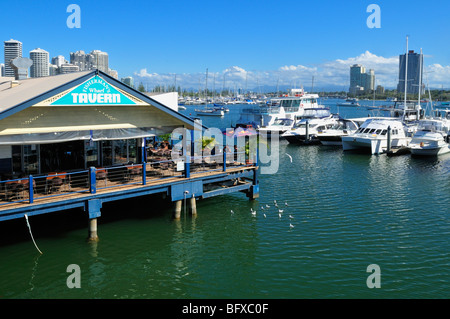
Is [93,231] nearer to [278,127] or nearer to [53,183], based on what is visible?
[53,183]

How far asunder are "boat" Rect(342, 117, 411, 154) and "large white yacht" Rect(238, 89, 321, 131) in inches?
662

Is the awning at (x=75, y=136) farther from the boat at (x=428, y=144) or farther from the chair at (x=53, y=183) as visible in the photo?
the boat at (x=428, y=144)

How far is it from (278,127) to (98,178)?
146ft

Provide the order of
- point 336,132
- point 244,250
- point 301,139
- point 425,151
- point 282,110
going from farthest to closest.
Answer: point 282,110, point 301,139, point 336,132, point 425,151, point 244,250

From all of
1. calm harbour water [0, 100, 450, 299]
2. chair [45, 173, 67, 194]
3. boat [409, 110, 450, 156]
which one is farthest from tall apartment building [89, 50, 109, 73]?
boat [409, 110, 450, 156]

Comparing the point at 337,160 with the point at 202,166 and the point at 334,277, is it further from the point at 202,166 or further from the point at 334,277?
the point at 334,277

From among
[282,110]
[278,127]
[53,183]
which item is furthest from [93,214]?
[282,110]

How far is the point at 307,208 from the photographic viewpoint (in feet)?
78.8

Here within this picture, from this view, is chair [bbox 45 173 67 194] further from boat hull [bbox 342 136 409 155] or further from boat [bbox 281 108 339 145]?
boat [bbox 281 108 339 145]

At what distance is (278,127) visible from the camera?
2421 inches

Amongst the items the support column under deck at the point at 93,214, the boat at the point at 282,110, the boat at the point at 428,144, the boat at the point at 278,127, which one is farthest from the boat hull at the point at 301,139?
the support column under deck at the point at 93,214
